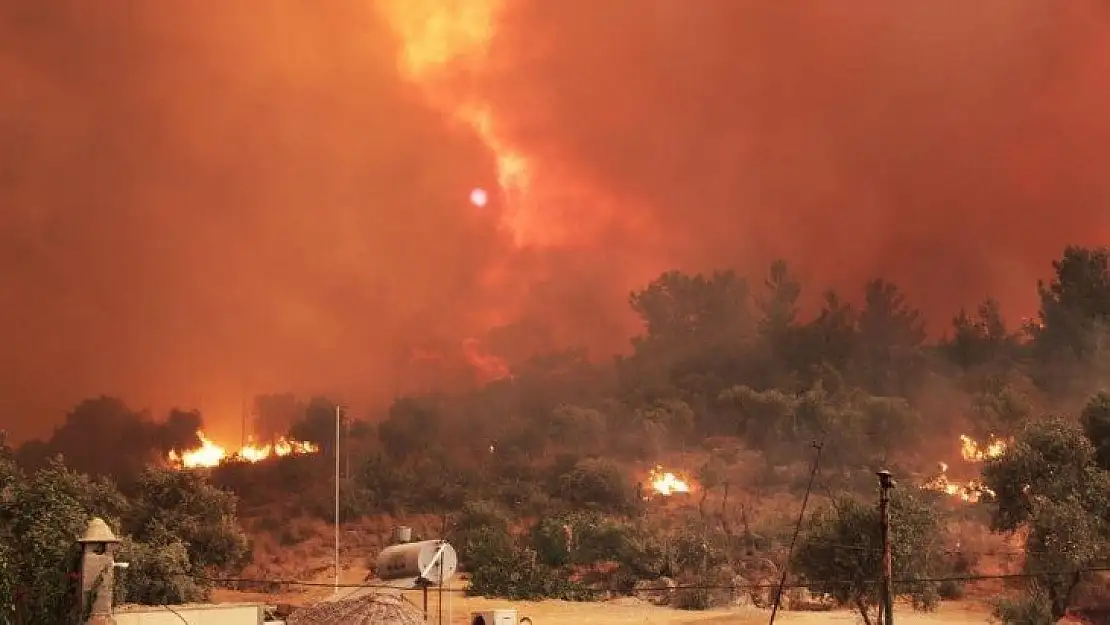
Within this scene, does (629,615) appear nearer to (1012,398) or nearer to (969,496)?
(969,496)

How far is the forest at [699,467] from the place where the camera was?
3988 cm

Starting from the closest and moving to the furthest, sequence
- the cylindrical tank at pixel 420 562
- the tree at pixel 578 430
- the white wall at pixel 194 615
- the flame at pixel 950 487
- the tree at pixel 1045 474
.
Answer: the white wall at pixel 194 615, the cylindrical tank at pixel 420 562, the tree at pixel 1045 474, the flame at pixel 950 487, the tree at pixel 578 430

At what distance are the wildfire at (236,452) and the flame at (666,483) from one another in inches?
1242

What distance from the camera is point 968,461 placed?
7831 cm

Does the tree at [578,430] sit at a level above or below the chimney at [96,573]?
above

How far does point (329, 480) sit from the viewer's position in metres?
80.3

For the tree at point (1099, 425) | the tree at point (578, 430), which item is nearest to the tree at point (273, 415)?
the tree at point (578, 430)

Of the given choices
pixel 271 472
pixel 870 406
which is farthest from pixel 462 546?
pixel 870 406

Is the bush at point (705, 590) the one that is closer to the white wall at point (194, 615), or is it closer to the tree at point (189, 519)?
the tree at point (189, 519)

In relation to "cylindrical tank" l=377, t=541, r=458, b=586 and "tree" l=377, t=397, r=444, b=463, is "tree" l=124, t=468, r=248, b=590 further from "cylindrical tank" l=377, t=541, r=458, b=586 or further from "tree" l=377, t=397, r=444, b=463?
"tree" l=377, t=397, r=444, b=463

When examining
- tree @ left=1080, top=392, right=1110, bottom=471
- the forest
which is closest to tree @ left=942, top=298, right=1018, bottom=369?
the forest

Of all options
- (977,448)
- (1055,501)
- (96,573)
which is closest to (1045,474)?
(1055,501)

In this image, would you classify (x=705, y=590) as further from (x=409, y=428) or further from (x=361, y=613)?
(x=409, y=428)

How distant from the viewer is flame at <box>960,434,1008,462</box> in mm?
75000
